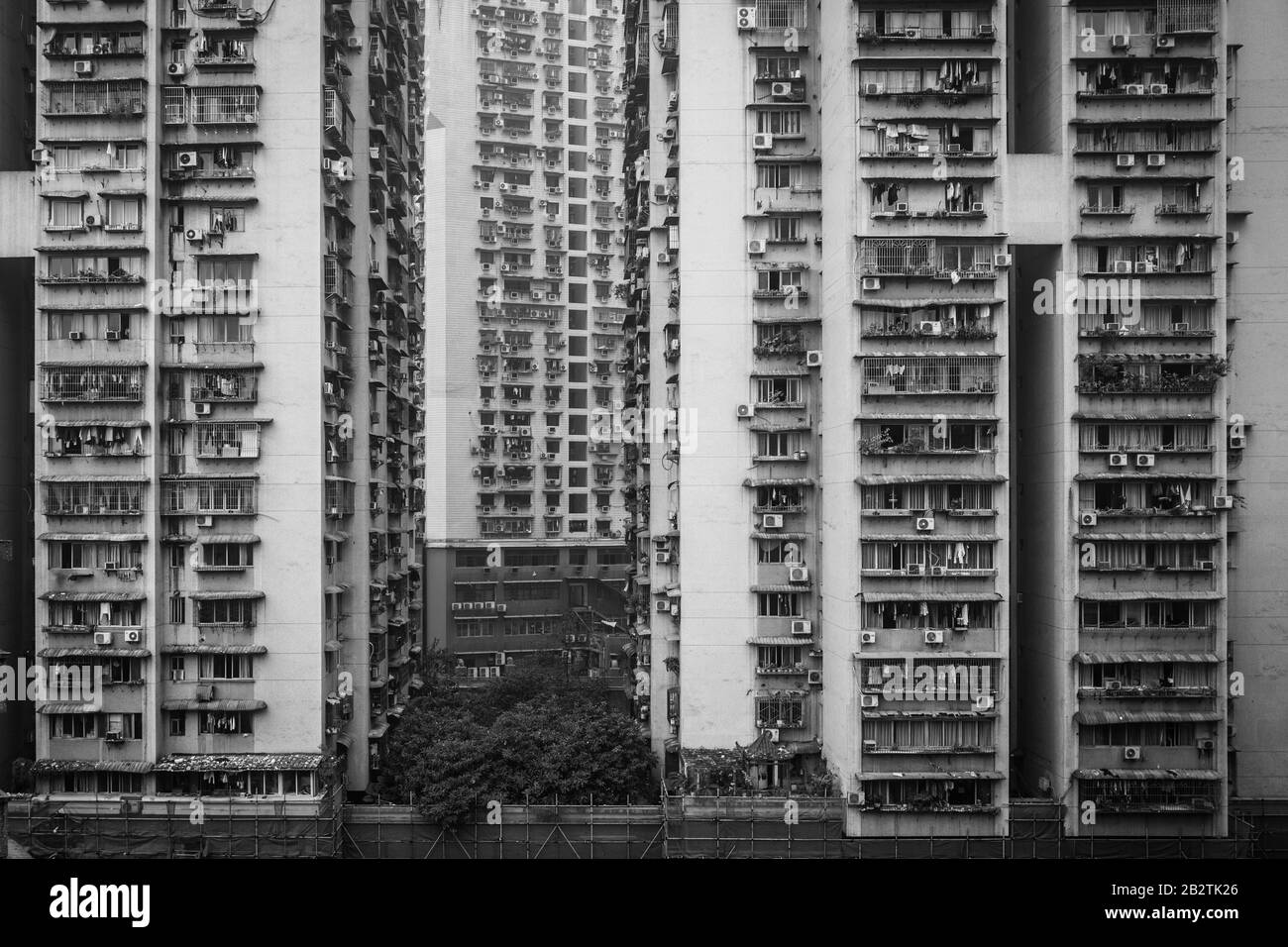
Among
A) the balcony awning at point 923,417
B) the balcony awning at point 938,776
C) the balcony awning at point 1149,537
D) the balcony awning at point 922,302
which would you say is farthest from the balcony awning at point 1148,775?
the balcony awning at point 922,302

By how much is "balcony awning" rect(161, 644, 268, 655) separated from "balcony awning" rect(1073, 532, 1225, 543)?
14.8m

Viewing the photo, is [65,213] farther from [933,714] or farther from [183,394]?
[933,714]

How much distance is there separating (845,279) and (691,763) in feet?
30.4

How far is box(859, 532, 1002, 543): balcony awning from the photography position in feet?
50.7

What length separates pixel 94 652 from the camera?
52.0 ft

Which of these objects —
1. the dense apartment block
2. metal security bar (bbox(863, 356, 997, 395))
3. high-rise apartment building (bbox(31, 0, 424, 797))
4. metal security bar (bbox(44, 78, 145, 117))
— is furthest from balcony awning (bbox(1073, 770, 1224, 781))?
metal security bar (bbox(44, 78, 145, 117))

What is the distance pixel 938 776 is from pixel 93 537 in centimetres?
1548

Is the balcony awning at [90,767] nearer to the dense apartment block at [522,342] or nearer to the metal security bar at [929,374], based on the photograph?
the dense apartment block at [522,342]

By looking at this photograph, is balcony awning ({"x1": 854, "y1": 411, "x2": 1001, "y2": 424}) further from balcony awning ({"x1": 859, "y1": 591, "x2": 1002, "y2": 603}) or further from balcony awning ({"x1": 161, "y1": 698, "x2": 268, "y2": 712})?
balcony awning ({"x1": 161, "y1": 698, "x2": 268, "y2": 712})

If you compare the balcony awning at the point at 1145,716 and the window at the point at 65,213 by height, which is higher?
the window at the point at 65,213

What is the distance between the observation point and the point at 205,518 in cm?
1612

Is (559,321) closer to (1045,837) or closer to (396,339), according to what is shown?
(396,339)

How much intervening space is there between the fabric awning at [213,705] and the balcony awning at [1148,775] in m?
14.6

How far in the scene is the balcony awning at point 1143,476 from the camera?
15.3 meters
